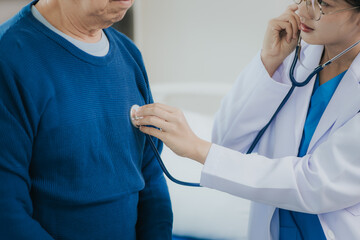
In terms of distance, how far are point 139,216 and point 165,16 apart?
5.45 ft

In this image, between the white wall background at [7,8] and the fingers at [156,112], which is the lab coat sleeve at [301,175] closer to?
the fingers at [156,112]

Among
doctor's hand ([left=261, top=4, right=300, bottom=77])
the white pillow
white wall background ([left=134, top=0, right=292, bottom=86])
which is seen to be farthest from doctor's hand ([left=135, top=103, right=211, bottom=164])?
Result: white wall background ([left=134, top=0, right=292, bottom=86])

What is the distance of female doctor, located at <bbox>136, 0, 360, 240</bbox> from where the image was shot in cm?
A: 105

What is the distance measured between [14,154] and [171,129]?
39cm

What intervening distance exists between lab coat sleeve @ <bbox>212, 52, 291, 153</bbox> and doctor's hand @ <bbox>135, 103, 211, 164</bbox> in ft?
0.85

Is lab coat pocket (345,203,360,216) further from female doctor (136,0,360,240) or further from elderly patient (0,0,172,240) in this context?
elderly patient (0,0,172,240)

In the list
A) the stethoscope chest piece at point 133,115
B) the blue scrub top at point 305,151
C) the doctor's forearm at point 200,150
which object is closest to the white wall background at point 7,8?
the stethoscope chest piece at point 133,115

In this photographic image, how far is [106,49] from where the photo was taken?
3.05 ft

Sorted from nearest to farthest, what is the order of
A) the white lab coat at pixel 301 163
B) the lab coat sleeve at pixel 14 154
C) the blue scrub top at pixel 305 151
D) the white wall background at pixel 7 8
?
1. the lab coat sleeve at pixel 14 154
2. the white lab coat at pixel 301 163
3. the blue scrub top at pixel 305 151
4. the white wall background at pixel 7 8

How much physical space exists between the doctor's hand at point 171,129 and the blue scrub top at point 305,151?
357 mm

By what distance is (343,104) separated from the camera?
3.71 ft

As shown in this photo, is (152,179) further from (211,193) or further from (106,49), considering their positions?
(211,193)

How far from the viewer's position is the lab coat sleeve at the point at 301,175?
1055mm

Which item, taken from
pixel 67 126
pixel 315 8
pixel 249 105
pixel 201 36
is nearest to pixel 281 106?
pixel 249 105
